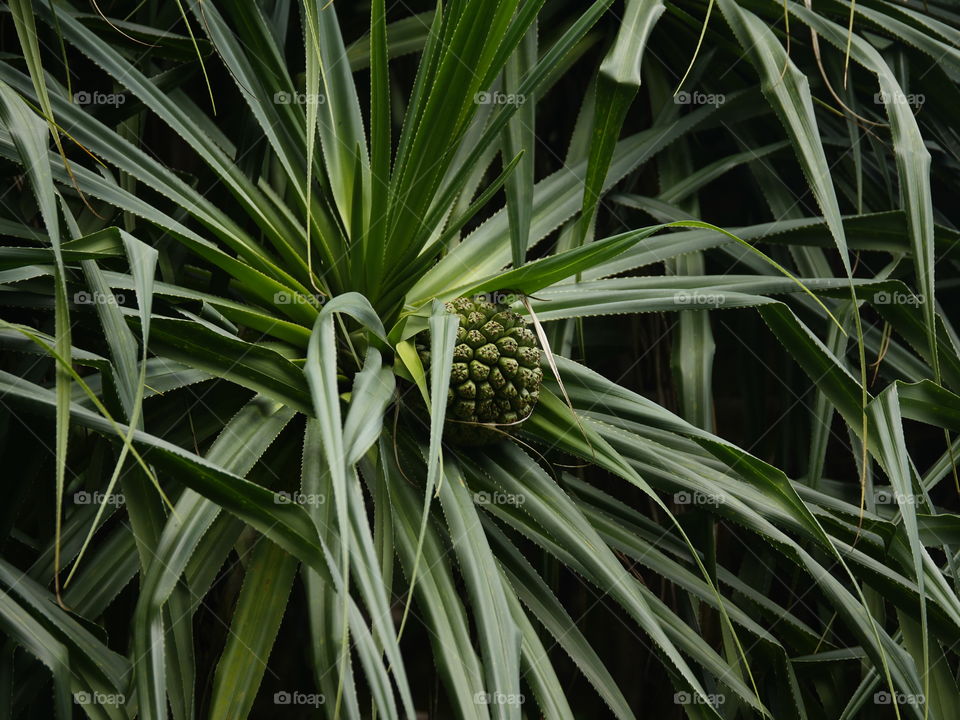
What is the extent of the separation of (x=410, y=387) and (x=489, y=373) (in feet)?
0.39

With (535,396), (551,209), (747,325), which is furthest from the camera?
(747,325)

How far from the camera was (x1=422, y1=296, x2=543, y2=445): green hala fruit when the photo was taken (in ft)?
2.59

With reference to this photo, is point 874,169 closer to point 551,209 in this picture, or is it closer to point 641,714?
point 551,209

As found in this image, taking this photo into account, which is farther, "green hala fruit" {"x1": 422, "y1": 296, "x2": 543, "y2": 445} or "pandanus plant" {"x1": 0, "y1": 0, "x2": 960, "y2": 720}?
"green hala fruit" {"x1": 422, "y1": 296, "x2": 543, "y2": 445}

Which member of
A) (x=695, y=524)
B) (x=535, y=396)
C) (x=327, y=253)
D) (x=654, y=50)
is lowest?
(x=695, y=524)

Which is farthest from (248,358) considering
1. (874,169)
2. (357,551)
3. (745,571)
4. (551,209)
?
(874,169)

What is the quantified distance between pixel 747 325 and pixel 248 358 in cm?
78

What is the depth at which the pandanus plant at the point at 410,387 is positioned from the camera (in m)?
0.66

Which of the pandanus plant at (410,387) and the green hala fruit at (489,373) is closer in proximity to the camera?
the pandanus plant at (410,387)

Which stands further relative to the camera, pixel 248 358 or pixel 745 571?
pixel 745 571

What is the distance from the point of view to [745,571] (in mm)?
1117

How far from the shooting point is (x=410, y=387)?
2.88 feet

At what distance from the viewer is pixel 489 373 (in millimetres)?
791

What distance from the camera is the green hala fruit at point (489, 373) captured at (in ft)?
2.59
